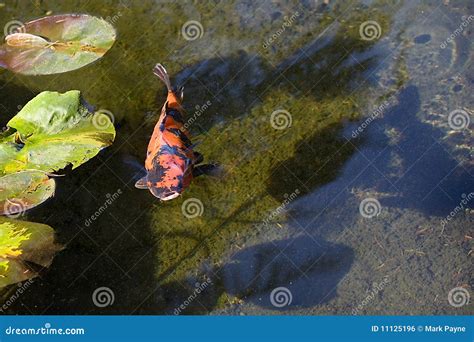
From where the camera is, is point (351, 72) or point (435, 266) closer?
point (435, 266)

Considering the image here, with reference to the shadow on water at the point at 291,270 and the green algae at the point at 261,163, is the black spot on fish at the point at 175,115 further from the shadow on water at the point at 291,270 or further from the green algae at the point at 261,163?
the shadow on water at the point at 291,270

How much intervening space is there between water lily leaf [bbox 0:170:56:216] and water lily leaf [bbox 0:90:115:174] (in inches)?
3.3

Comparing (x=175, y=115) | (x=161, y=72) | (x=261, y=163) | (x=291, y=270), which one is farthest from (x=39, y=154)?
(x=291, y=270)

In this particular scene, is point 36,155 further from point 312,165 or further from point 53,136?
point 312,165

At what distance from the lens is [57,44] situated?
6785 millimetres

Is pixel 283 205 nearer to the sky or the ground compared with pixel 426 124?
nearer to the ground

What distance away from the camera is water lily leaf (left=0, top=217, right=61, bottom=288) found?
6168mm

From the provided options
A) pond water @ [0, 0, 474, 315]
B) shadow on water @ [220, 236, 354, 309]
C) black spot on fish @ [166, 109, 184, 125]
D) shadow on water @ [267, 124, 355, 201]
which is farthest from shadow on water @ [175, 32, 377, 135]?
shadow on water @ [220, 236, 354, 309]

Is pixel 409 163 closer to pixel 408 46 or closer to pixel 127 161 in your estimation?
pixel 408 46

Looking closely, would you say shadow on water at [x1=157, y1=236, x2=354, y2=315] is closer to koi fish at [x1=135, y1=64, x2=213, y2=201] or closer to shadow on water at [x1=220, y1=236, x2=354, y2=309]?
shadow on water at [x1=220, y1=236, x2=354, y2=309]

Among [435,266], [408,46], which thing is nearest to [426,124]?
[408,46]

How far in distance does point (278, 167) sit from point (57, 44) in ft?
9.03

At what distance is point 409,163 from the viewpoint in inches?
271

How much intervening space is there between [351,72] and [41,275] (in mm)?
4119
